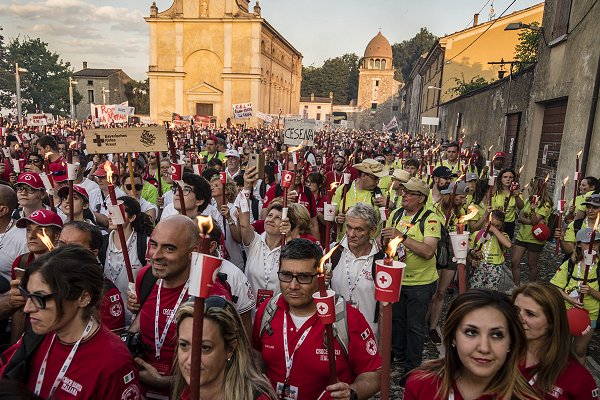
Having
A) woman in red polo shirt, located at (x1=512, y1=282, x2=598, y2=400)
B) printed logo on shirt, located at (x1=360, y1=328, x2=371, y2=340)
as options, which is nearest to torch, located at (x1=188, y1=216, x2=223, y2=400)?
printed logo on shirt, located at (x1=360, y1=328, x2=371, y2=340)

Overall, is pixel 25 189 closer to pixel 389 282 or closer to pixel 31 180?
pixel 31 180

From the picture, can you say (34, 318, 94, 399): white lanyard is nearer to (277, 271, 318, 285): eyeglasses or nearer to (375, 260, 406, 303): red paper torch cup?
(277, 271, 318, 285): eyeglasses

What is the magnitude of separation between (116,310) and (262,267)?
154cm

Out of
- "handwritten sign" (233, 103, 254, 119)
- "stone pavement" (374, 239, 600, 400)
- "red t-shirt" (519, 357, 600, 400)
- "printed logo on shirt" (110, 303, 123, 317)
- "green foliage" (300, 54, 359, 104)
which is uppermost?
"green foliage" (300, 54, 359, 104)

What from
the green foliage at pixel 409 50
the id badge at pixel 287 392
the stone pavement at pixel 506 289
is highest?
the green foliage at pixel 409 50

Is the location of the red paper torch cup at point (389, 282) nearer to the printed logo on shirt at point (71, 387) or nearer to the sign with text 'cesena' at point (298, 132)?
the printed logo on shirt at point (71, 387)

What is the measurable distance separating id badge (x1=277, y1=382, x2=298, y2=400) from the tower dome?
89078 millimetres

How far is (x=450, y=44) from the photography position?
3628 centimetres

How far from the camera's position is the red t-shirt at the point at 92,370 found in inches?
86.9

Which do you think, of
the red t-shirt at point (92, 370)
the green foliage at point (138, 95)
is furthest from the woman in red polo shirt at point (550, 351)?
the green foliage at point (138, 95)

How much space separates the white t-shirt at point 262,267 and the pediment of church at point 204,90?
2042 inches

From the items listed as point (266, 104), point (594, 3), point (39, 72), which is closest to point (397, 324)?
point (594, 3)

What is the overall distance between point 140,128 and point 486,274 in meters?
4.81

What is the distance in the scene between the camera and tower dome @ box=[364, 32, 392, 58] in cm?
8631
